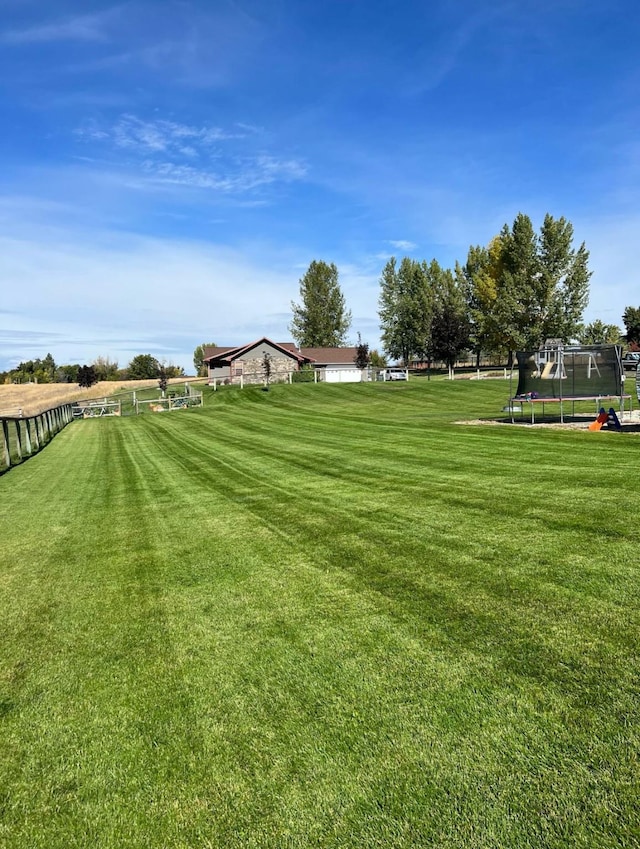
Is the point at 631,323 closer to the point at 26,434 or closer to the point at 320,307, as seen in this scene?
the point at 320,307

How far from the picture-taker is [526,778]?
90.4 inches

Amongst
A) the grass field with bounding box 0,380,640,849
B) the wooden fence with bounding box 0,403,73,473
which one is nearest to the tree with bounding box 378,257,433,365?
the wooden fence with bounding box 0,403,73,473

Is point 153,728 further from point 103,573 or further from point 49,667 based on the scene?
point 103,573

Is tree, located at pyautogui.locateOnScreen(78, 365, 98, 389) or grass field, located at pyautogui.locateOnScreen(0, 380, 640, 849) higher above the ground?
tree, located at pyautogui.locateOnScreen(78, 365, 98, 389)

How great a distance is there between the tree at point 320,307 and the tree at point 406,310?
301 inches

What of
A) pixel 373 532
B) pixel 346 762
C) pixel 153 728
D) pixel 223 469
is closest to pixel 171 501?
pixel 223 469

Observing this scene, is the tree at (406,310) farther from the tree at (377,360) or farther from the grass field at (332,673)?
the grass field at (332,673)

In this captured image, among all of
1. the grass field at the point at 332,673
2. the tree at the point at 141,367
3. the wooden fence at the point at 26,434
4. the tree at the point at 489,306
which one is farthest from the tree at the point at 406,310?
the grass field at the point at 332,673

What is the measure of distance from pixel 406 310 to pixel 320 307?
13474 millimetres

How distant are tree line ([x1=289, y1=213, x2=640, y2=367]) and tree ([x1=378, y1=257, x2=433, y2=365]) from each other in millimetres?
126

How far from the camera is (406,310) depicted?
227ft

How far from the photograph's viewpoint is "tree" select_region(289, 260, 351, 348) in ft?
250

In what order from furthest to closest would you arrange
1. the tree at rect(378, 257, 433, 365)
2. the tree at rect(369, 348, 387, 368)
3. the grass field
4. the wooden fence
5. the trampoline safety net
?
1. the tree at rect(369, 348, 387, 368)
2. the tree at rect(378, 257, 433, 365)
3. the trampoline safety net
4. the wooden fence
5. the grass field

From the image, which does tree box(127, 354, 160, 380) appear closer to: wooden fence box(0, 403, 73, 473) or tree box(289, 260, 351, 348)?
tree box(289, 260, 351, 348)
